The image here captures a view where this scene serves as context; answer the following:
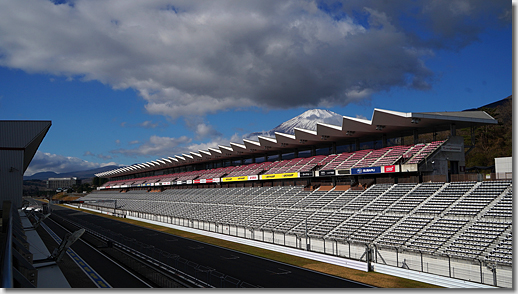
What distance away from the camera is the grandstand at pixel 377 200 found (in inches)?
915

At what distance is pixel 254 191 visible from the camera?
57.6 metres

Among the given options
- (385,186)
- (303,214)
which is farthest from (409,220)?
(303,214)

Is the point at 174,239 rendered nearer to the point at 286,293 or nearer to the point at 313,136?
the point at 313,136

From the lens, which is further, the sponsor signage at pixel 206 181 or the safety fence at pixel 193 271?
the sponsor signage at pixel 206 181

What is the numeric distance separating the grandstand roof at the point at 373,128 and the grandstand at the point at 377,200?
0.42 feet

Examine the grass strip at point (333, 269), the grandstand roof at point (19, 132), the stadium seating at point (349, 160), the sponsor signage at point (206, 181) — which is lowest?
the grass strip at point (333, 269)

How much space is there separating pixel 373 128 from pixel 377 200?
1012 centimetres

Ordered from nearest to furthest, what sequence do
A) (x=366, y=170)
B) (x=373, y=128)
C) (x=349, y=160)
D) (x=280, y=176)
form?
(x=366, y=170)
(x=373, y=128)
(x=349, y=160)
(x=280, y=176)

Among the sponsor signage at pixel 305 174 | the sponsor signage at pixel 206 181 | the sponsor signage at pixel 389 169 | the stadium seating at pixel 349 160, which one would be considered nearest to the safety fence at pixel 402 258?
the sponsor signage at pixel 389 169

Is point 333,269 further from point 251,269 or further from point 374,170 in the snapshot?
point 374,170

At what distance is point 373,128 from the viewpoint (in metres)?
41.2

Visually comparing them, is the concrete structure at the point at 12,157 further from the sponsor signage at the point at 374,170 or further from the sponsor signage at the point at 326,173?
the sponsor signage at the point at 374,170

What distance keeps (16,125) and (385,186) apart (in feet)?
115

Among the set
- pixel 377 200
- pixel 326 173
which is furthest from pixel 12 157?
pixel 326 173
